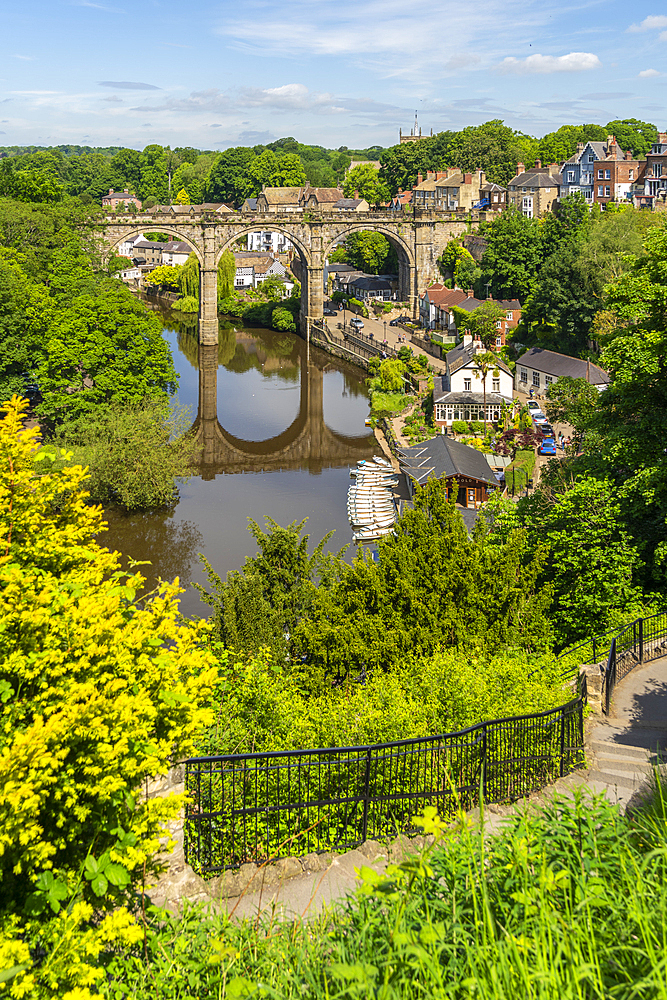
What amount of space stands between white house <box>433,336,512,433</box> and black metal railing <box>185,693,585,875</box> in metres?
38.4

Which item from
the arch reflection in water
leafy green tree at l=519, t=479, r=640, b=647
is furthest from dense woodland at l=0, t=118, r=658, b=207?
leafy green tree at l=519, t=479, r=640, b=647

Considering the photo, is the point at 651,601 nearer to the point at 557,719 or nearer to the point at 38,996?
the point at 557,719

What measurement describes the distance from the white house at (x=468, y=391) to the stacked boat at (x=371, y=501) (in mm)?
6644

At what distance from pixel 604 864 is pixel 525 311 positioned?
6070cm

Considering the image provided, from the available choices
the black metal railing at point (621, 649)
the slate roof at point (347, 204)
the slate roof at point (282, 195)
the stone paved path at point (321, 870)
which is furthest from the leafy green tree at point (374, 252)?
the stone paved path at point (321, 870)

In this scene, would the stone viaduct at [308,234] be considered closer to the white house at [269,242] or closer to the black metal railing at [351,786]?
the white house at [269,242]

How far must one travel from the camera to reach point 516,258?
66812 millimetres

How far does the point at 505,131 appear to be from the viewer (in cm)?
10769

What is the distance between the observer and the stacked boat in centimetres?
3406

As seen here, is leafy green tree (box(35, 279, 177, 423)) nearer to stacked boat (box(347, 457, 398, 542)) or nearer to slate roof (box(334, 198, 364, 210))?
stacked boat (box(347, 457, 398, 542))

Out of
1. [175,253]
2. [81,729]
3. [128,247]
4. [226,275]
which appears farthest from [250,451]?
[128,247]

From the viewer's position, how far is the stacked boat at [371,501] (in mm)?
34062

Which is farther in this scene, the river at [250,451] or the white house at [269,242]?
the white house at [269,242]

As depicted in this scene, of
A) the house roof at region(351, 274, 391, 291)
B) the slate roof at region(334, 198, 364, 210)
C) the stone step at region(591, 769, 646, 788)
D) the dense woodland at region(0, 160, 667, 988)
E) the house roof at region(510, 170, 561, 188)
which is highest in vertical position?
the slate roof at region(334, 198, 364, 210)
